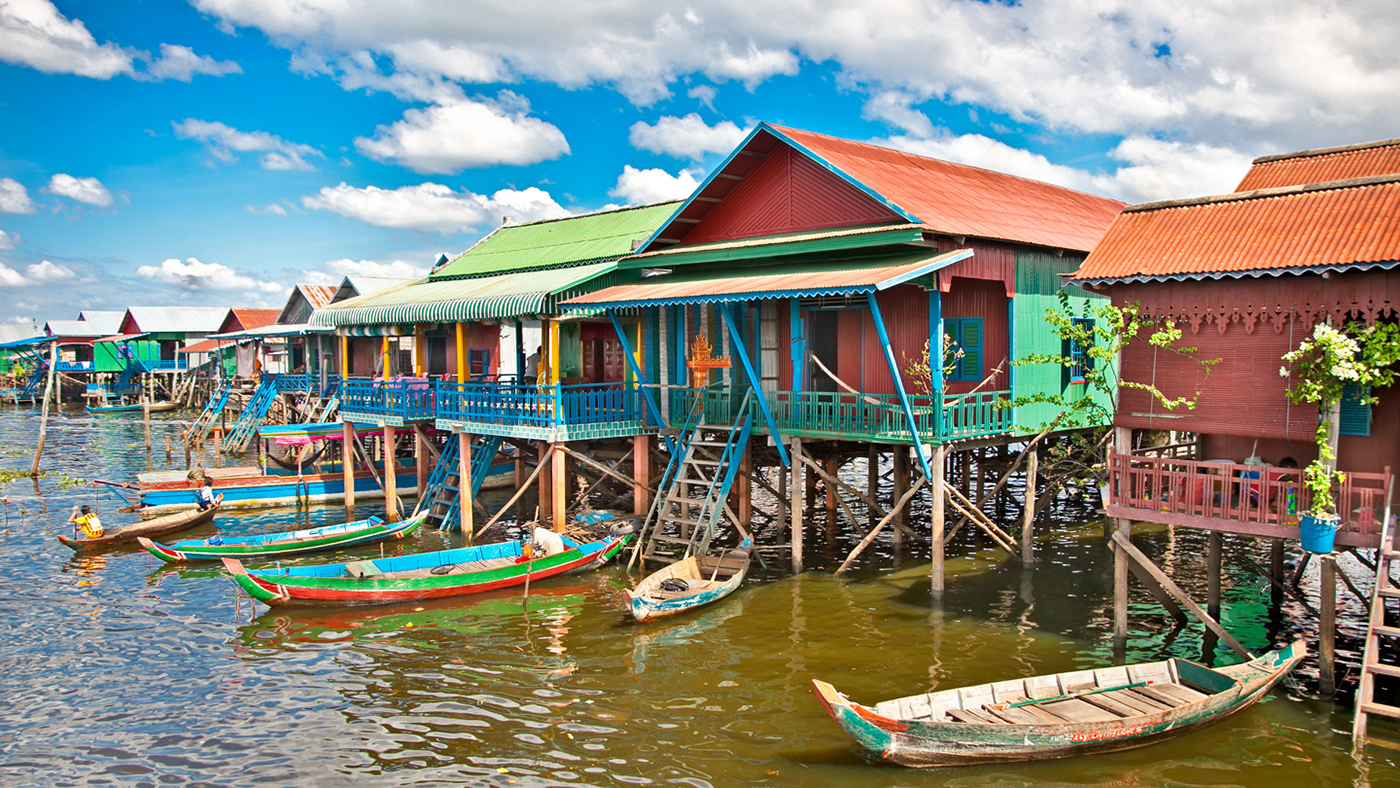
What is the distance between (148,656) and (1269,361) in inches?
703

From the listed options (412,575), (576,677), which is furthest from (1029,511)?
(412,575)

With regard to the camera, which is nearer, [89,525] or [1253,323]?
[1253,323]

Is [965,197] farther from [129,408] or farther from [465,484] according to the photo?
[129,408]

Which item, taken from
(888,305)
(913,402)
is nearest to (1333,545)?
(913,402)

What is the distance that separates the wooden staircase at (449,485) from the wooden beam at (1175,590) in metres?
14.9

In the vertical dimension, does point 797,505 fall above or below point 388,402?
below

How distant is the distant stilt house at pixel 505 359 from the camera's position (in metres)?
21.7

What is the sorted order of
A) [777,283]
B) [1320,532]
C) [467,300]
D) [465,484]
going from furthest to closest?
[467,300], [465,484], [777,283], [1320,532]

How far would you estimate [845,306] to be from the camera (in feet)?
64.6

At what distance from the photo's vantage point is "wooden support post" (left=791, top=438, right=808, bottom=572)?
18859mm

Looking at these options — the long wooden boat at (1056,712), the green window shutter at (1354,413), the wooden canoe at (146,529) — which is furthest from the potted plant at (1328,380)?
the wooden canoe at (146,529)

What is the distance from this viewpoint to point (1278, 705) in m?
12.3

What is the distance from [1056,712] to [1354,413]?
6261 mm

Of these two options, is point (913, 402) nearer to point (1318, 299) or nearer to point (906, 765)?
point (1318, 299)
